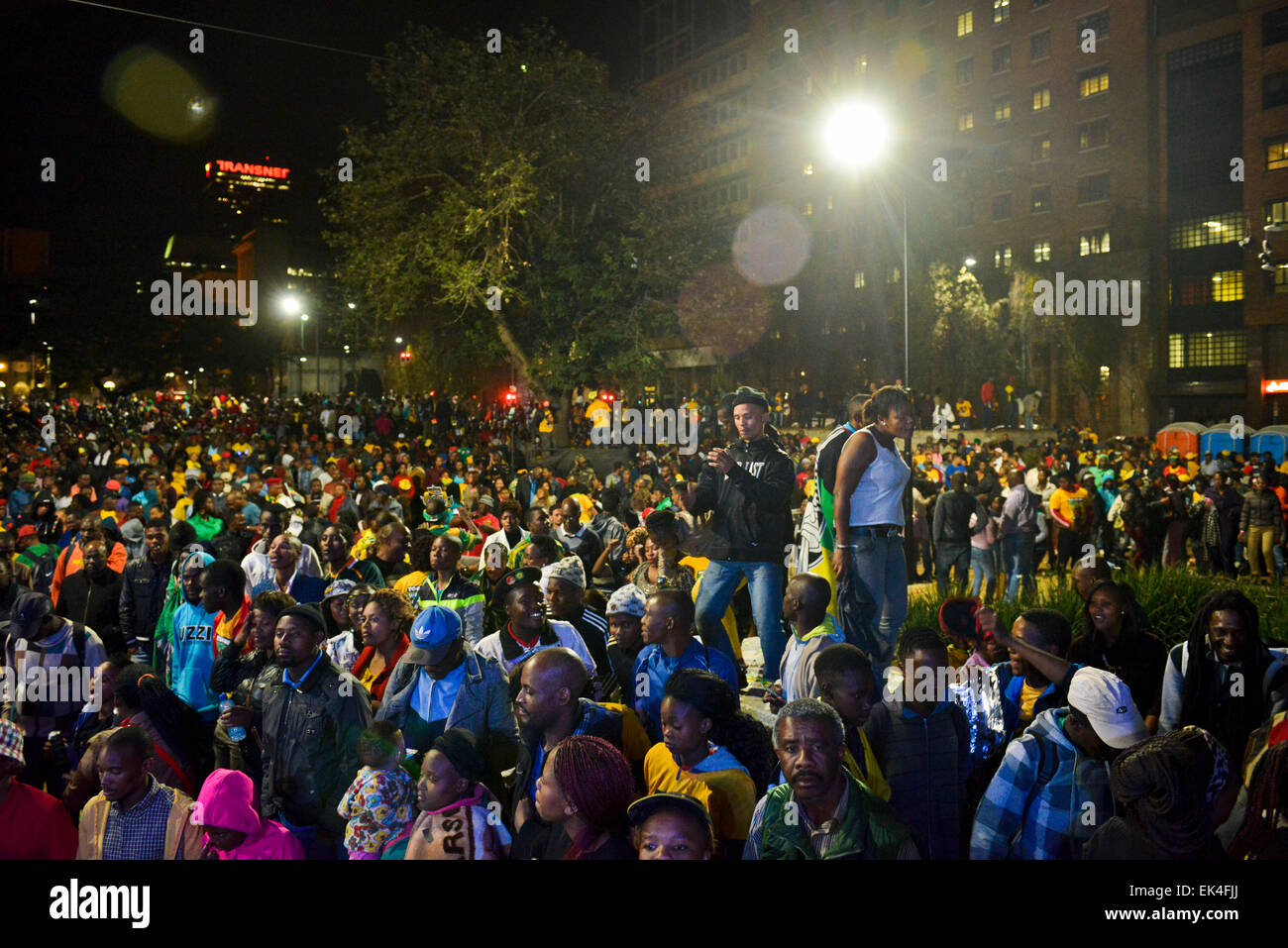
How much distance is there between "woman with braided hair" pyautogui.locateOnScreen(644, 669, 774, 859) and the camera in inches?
149

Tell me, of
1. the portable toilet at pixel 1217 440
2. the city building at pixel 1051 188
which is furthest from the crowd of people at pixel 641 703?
the city building at pixel 1051 188

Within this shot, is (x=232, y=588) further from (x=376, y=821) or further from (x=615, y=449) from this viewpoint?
(x=615, y=449)

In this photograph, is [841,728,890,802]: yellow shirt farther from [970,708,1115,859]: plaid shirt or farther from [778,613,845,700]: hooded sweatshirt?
[778,613,845,700]: hooded sweatshirt

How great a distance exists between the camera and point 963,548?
1191cm

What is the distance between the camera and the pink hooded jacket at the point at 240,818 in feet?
12.0

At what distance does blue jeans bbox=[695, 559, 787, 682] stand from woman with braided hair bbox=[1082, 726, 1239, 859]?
9.89ft

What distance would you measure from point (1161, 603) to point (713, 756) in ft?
20.2

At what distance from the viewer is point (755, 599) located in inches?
245

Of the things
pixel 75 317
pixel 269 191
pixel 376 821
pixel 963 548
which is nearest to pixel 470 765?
pixel 376 821

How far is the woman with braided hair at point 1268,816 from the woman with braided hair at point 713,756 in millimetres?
1655

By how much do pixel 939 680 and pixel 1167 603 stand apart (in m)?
5.41

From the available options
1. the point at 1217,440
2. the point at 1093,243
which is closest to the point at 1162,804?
the point at 1217,440

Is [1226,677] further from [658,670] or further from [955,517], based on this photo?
[955,517]
